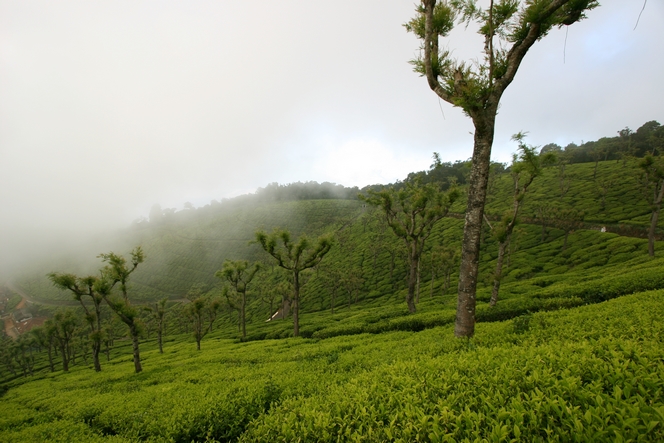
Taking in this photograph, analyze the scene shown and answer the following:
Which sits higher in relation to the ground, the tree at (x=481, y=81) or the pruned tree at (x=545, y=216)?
the tree at (x=481, y=81)

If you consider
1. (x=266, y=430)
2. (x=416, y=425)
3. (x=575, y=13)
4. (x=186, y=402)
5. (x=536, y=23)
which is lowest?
(x=186, y=402)

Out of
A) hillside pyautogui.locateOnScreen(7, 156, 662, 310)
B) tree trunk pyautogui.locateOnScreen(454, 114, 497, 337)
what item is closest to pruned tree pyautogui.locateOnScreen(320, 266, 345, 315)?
hillside pyautogui.locateOnScreen(7, 156, 662, 310)

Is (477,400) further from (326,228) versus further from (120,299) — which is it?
(326,228)

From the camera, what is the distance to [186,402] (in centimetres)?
791

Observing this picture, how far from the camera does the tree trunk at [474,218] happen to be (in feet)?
25.7

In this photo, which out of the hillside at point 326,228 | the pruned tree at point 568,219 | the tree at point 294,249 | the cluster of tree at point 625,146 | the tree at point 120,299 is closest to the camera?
the tree at point 120,299

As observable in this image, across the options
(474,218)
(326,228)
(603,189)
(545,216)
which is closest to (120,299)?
(474,218)

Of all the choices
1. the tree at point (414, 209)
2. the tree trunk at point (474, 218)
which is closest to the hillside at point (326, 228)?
the tree at point (414, 209)

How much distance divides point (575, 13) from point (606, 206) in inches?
2980

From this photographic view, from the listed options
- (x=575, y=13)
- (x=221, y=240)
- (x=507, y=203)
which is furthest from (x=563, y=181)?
(x=221, y=240)

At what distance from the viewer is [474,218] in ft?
26.3

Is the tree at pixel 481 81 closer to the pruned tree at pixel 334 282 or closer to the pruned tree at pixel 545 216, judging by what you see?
the pruned tree at pixel 334 282

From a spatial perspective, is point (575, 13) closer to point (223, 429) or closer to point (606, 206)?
point (223, 429)

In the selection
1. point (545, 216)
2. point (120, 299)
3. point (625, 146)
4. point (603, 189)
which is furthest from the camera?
point (625, 146)
